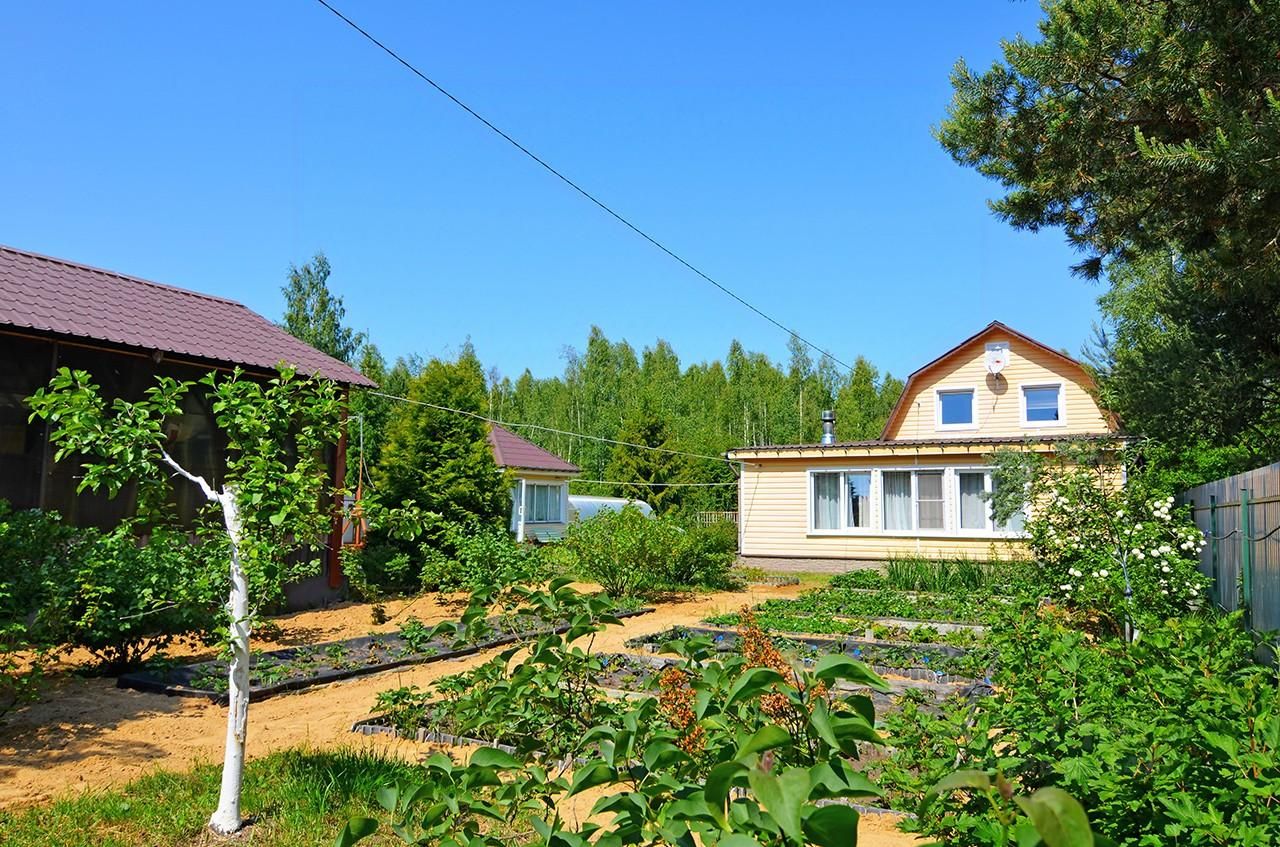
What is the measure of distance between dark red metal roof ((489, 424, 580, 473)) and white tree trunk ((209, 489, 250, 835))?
2302 cm

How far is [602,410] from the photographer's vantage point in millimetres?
49188

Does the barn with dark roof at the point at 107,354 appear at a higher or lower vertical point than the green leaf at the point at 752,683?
higher

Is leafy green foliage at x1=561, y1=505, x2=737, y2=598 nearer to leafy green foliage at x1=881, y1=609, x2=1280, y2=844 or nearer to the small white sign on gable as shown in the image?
leafy green foliage at x1=881, y1=609, x2=1280, y2=844

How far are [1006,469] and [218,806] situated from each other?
13.9 metres

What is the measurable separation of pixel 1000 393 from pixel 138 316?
791 inches

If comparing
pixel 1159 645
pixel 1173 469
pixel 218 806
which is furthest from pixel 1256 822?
pixel 1173 469

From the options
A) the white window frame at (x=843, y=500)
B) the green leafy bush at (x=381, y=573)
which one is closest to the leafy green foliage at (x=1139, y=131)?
the green leafy bush at (x=381, y=573)

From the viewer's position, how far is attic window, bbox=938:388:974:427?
22984 mm

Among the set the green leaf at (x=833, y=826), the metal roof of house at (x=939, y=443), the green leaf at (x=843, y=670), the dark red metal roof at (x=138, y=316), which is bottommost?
the green leaf at (x=833, y=826)

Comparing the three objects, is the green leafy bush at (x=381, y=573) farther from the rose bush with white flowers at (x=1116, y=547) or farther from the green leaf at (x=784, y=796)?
the green leaf at (x=784, y=796)

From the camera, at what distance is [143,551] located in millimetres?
8078

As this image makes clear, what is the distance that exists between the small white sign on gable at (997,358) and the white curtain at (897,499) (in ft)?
17.1

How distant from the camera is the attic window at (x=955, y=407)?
2298 centimetres

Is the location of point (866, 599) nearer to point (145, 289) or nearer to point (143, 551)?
point (143, 551)
